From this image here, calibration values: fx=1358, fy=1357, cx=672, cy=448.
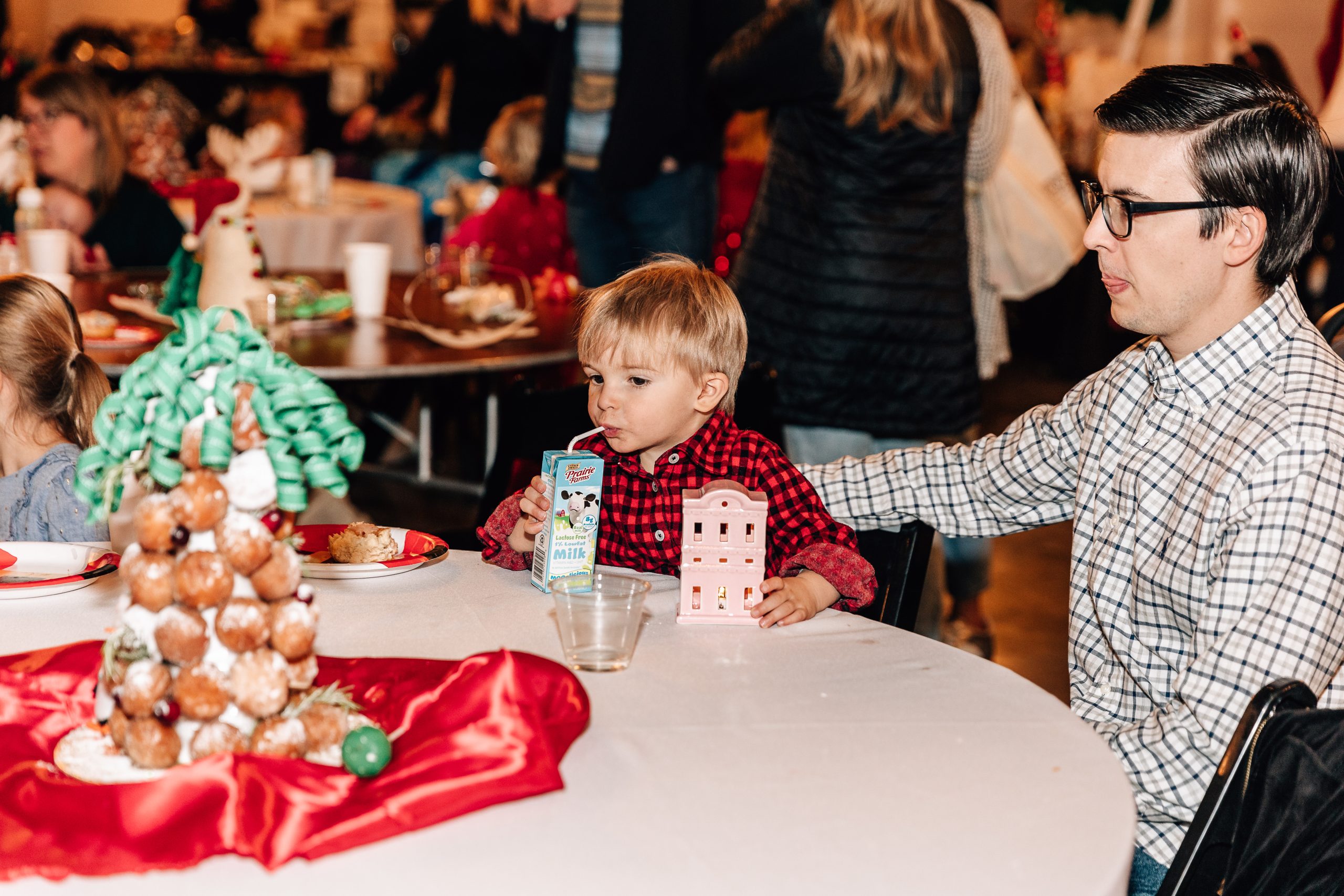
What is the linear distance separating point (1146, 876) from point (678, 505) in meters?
0.78

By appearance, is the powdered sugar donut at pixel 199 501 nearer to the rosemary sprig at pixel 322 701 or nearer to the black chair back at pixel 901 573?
the rosemary sprig at pixel 322 701

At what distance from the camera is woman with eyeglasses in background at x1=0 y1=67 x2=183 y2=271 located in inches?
148

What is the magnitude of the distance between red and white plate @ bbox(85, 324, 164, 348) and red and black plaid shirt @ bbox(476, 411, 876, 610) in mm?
1299

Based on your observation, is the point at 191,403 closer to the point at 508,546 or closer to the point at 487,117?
the point at 508,546

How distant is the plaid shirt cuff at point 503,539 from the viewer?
69.8 inches

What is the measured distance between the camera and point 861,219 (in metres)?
2.95

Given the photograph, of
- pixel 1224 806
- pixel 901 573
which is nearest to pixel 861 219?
pixel 901 573

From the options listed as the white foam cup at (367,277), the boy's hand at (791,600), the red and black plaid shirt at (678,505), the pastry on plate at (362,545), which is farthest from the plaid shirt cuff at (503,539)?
the white foam cup at (367,277)

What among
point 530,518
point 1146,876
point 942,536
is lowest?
point 942,536

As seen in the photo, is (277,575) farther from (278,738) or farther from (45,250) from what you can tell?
(45,250)

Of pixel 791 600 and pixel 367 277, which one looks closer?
pixel 791 600

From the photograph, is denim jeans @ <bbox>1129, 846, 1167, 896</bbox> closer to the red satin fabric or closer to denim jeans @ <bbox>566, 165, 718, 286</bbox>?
the red satin fabric

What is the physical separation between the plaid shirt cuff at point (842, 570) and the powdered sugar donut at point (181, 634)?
0.81 meters

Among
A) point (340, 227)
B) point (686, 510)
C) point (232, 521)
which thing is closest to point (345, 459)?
point (232, 521)
